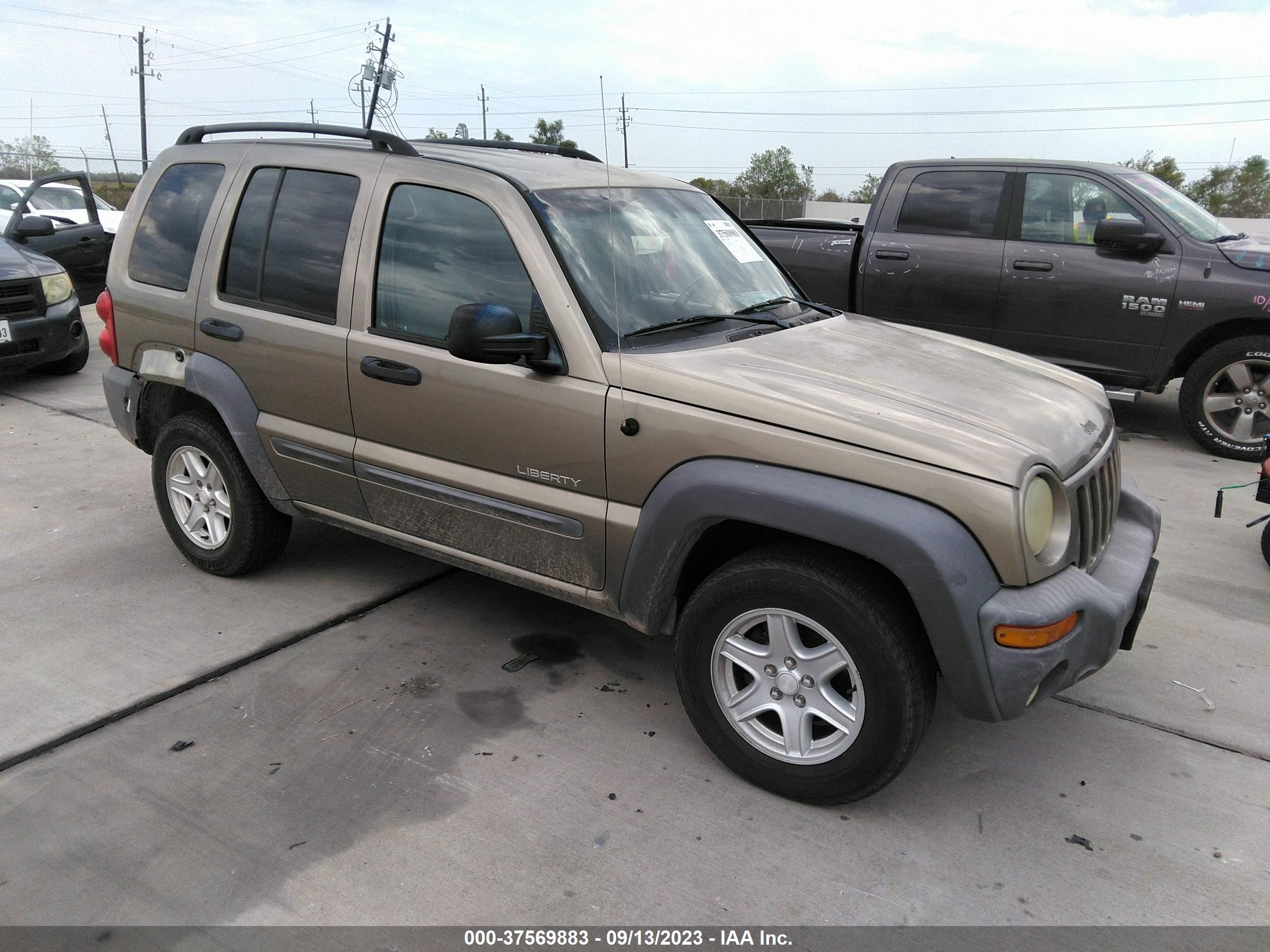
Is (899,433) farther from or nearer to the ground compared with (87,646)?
farther from the ground

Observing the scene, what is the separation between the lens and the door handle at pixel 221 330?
395 centimetres

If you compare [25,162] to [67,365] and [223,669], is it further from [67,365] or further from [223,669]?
[223,669]

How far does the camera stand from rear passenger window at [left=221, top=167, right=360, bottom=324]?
3.70 metres

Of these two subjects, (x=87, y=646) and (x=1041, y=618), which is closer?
(x=1041, y=618)

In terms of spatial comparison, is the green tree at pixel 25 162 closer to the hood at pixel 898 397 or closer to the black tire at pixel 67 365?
the black tire at pixel 67 365

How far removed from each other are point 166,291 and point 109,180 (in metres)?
33.0

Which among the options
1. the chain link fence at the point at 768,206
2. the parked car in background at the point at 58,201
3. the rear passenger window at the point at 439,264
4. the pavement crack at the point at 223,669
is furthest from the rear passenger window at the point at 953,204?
the chain link fence at the point at 768,206

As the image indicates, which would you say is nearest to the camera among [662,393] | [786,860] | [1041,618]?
[1041,618]

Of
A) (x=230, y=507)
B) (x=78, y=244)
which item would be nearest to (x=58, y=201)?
(x=78, y=244)

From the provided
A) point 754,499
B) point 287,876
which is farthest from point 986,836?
point 287,876

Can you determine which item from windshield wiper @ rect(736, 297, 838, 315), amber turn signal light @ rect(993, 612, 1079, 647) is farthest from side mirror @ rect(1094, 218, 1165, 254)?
amber turn signal light @ rect(993, 612, 1079, 647)

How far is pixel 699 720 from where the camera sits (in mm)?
3098

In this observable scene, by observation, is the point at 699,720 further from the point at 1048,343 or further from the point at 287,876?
the point at 1048,343

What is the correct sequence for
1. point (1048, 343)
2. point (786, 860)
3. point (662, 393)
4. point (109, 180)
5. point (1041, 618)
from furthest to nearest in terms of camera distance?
point (109, 180), point (1048, 343), point (662, 393), point (786, 860), point (1041, 618)
